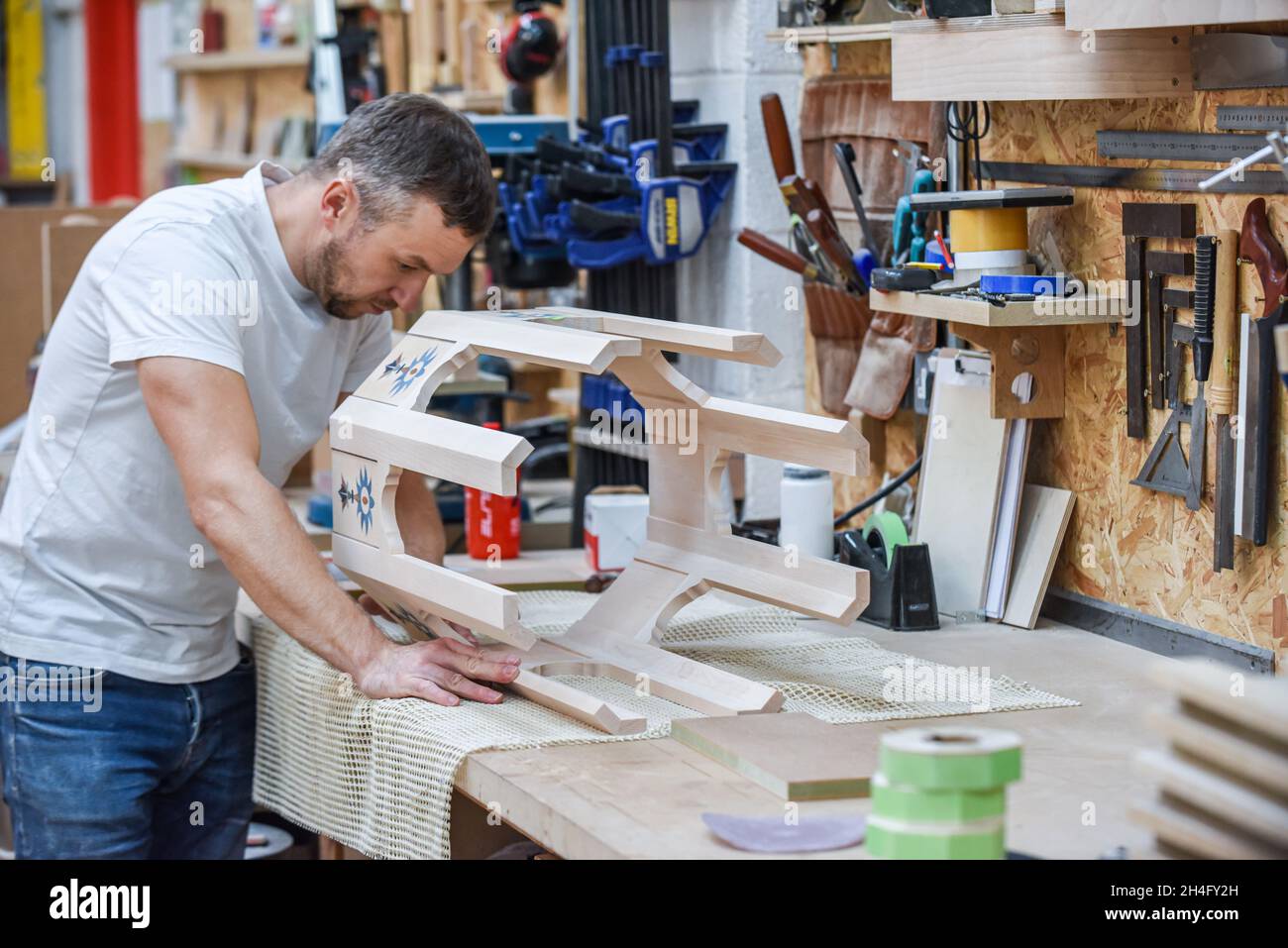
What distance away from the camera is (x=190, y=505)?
6.39 ft

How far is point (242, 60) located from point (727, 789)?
21.2ft

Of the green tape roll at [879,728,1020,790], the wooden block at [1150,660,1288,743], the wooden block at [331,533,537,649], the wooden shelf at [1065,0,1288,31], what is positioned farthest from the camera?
the wooden block at [331,533,537,649]

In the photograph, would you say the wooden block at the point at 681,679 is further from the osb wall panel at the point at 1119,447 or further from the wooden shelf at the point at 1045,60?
the wooden shelf at the point at 1045,60

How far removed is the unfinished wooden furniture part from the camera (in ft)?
6.16

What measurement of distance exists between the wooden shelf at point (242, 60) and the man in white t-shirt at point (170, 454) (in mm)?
4819

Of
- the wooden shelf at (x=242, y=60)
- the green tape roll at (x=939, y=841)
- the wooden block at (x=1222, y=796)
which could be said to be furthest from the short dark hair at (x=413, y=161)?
the wooden shelf at (x=242, y=60)

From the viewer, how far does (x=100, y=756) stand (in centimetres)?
214

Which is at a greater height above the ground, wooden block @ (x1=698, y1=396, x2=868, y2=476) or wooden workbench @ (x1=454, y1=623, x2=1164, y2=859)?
wooden block @ (x1=698, y1=396, x2=868, y2=476)

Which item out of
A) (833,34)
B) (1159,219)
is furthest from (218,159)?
(1159,219)

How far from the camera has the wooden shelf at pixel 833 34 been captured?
2.50 meters

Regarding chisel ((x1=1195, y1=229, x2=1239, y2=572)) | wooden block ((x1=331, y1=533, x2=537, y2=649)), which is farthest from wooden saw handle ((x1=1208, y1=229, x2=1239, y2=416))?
wooden block ((x1=331, y1=533, x2=537, y2=649))

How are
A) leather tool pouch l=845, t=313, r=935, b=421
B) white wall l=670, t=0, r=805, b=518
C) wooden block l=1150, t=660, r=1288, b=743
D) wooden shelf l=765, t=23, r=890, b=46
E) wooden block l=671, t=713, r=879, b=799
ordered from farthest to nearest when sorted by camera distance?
white wall l=670, t=0, r=805, b=518 → leather tool pouch l=845, t=313, r=935, b=421 → wooden shelf l=765, t=23, r=890, b=46 → wooden block l=671, t=713, r=879, b=799 → wooden block l=1150, t=660, r=1288, b=743

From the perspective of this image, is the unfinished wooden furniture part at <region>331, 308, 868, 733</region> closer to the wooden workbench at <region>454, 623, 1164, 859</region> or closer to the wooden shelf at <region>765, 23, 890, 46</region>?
the wooden workbench at <region>454, 623, 1164, 859</region>

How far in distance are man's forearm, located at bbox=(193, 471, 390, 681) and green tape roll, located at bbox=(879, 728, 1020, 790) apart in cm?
92
